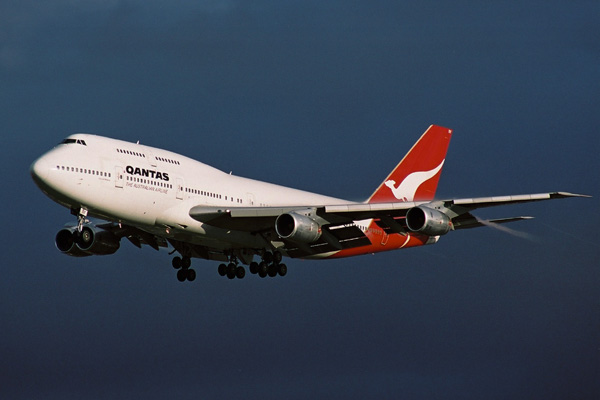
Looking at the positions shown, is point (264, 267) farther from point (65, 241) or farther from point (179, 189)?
point (65, 241)

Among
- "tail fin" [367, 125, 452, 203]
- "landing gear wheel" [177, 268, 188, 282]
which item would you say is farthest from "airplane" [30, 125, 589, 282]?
"tail fin" [367, 125, 452, 203]

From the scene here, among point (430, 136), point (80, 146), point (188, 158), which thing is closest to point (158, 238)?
point (188, 158)

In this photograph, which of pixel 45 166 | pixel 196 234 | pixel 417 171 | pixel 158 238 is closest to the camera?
pixel 45 166

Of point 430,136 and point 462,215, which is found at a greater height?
point 430,136

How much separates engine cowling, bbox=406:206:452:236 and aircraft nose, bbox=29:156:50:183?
17064 mm

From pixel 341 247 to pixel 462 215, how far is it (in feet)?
24.7

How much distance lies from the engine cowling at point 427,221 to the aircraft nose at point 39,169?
17.1 m

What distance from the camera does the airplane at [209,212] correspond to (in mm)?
43219

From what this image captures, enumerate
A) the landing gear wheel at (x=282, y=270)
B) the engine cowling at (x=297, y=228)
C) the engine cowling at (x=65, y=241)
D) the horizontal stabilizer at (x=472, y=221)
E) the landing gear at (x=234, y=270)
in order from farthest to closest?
the landing gear at (x=234, y=270) → the landing gear wheel at (x=282, y=270) → the engine cowling at (x=65, y=241) → the horizontal stabilizer at (x=472, y=221) → the engine cowling at (x=297, y=228)

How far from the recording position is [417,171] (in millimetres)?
63125

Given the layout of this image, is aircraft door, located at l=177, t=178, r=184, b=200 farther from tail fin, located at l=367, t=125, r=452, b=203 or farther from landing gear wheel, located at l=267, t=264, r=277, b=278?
tail fin, located at l=367, t=125, r=452, b=203

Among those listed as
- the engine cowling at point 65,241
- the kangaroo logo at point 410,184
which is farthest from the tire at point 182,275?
the kangaroo logo at point 410,184

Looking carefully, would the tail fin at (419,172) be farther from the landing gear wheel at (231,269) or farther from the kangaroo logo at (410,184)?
the landing gear wheel at (231,269)

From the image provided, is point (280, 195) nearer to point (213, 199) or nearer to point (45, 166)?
point (213, 199)
